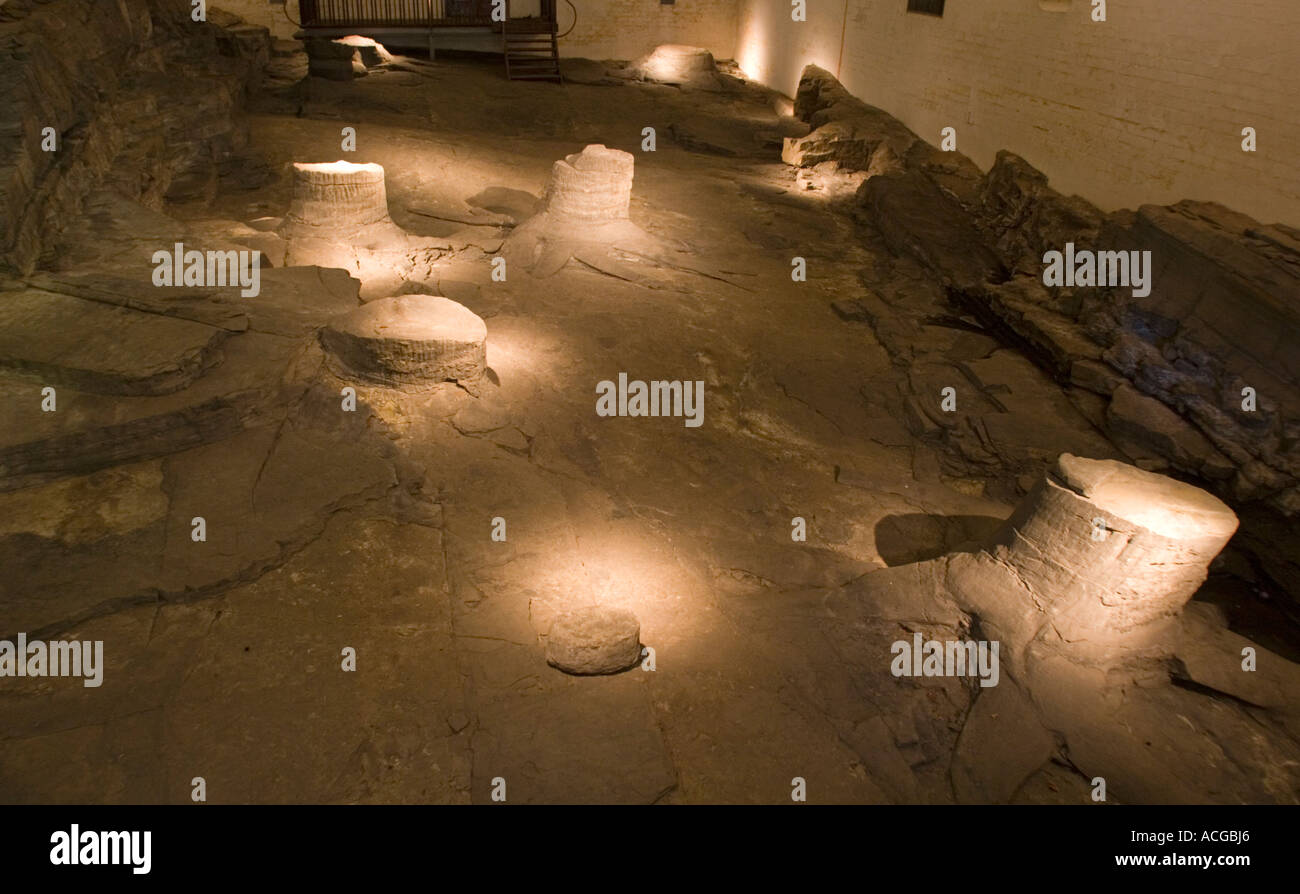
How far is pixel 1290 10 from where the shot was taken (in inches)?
259

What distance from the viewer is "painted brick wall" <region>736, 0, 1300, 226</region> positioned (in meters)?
6.84

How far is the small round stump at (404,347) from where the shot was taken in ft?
20.3

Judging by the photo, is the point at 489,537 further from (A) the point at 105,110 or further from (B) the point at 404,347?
(A) the point at 105,110

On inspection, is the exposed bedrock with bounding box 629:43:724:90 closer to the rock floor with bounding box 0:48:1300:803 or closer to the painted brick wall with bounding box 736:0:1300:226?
the painted brick wall with bounding box 736:0:1300:226

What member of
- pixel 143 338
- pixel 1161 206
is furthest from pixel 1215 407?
pixel 143 338

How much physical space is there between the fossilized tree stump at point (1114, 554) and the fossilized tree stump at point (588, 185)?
663 centimetres

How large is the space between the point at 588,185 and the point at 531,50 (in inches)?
379

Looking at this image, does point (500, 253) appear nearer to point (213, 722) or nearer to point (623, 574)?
point (623, 574)

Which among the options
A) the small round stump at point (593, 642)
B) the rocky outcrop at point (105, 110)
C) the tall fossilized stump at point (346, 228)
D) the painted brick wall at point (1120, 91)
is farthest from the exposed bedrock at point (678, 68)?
the small round stump at point (593, 642)

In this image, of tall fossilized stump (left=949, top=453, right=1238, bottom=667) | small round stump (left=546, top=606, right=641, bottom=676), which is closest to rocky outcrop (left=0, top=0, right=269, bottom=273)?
small round stump (left=546, top=606, right=641, bottom=676)

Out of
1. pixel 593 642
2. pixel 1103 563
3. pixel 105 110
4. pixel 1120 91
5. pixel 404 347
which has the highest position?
pixel 1120 91

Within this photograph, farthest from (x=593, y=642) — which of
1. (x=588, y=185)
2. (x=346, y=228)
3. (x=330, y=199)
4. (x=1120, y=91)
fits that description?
(x=1120, y=91)

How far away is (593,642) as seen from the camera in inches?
169

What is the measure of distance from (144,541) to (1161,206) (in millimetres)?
8621
